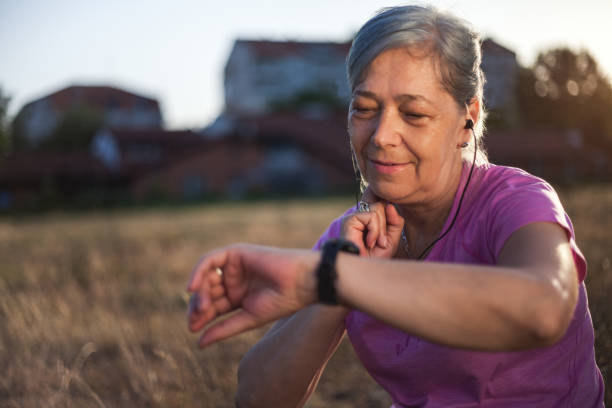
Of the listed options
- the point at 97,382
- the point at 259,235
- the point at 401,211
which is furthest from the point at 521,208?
the point at 259,235

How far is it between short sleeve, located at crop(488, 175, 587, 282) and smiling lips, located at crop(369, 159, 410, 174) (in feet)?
1.29

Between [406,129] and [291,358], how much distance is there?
2.99 feet

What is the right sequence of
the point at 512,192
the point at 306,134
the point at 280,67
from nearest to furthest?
the point at 512,192 → the point at 306,134 → the point at 280,67

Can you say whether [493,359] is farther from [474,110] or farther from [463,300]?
[474,110]

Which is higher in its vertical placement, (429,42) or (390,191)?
(429,42)

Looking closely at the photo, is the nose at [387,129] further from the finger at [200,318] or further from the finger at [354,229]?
the finger at [200,318]

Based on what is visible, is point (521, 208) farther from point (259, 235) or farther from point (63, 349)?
point (259, 235)

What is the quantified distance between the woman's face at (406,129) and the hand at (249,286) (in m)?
0.79

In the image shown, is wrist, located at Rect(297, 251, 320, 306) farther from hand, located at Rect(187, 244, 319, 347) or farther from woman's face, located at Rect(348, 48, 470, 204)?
woman's face, located at Rect(348, 48, 470, 204)

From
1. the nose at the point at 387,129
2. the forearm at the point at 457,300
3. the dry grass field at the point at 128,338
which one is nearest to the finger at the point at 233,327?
the forearm at the point at 457,300

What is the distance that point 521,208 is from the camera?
1381 mm

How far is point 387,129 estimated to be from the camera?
70.5 inches

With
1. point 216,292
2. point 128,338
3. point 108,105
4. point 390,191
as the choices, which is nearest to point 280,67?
point 108,105

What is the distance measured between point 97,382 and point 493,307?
3440 mm
